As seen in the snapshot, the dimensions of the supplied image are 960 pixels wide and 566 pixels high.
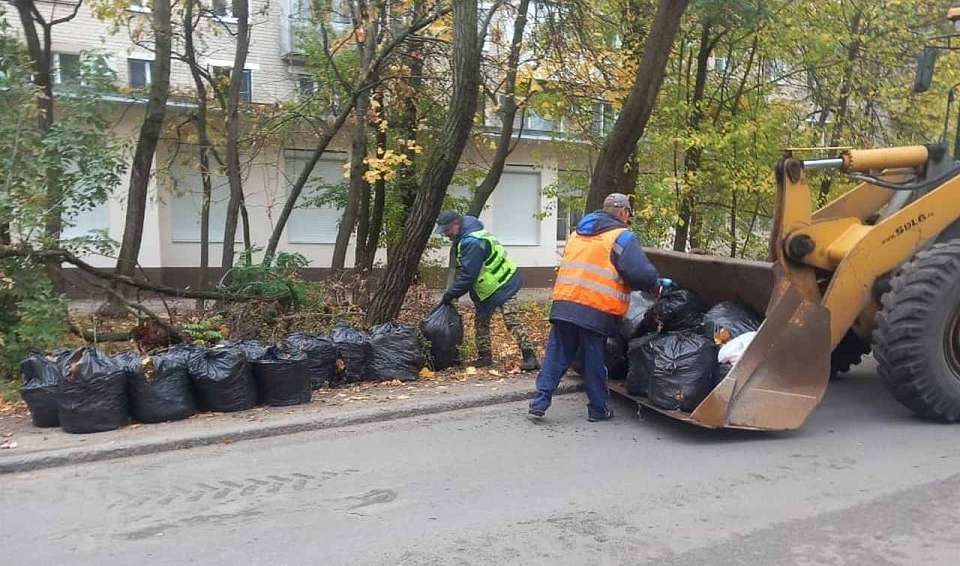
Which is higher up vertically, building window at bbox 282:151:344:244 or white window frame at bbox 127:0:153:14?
white window frame at bbox 127:0:153:14

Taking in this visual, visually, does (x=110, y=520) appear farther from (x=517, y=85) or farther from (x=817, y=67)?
(x=817, y=67)

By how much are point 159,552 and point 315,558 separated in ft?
2.53

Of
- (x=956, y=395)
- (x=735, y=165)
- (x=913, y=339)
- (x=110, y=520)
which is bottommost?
(x=110, y=520)

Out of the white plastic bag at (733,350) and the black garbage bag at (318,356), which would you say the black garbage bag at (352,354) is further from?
the white plastic bag at (733,350)

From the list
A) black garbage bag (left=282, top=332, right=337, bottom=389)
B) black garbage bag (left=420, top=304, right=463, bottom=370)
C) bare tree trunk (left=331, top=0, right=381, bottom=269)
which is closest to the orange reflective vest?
black garbage bag (left=420, top=304, right=463, bottom=370)

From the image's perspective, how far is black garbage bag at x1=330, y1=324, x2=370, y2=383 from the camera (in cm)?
709

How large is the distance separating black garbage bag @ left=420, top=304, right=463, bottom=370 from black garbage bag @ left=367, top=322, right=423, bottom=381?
181mm

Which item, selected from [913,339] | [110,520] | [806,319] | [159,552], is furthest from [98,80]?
[913,339]

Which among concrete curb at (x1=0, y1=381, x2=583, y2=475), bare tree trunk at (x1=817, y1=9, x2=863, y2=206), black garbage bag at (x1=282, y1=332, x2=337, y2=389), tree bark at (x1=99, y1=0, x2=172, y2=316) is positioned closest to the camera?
concrete curb at (x1=0, y1=381, x2=583, y2=475)

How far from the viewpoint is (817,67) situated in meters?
12.4

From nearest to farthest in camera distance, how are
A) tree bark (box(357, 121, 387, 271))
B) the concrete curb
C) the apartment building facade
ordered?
the concrete curb < tree bark (box(357, 121, 387, 271)) < the apartment building facade

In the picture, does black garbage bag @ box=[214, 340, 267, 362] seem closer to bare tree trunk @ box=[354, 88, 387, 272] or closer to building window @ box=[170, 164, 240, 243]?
bare tree trunk @ box=[354, 88, 387, 272]

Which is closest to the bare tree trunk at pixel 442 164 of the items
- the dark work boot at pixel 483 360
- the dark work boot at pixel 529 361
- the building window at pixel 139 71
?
the dark work boot at pixel 483 360

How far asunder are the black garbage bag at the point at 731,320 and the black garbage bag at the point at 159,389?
401cm
